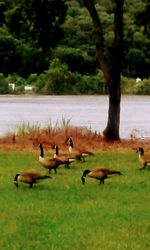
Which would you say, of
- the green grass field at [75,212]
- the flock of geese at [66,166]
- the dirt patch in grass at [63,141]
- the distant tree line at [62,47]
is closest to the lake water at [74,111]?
the distant tree line at [62,47]

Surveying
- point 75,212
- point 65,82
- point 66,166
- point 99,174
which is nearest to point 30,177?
point 99,174

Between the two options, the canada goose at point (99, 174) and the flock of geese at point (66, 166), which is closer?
the flock of geese at point (66, 166)

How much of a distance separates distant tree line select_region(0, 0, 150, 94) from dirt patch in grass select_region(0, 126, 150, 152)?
297 cm

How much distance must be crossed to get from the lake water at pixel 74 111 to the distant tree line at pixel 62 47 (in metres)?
0.64

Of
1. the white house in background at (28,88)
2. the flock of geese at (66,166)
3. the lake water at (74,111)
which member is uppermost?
the flock of geese at (66,166)

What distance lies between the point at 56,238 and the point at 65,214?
1266 mm

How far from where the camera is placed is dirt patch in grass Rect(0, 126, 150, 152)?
62.2 ft

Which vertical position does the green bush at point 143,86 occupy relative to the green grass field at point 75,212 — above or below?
below

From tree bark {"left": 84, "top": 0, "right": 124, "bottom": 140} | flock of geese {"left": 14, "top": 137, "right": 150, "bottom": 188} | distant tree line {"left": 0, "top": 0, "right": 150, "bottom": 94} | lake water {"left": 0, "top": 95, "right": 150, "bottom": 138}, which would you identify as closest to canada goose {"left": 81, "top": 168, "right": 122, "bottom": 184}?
flock of geese {"left": 14, "top": 137, "right": 150, "bottom": 188}

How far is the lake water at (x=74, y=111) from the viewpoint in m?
31.0

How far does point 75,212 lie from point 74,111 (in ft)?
98.7

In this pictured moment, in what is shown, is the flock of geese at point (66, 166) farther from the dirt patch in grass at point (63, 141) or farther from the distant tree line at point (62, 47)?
the distant tree line at point (62, 47)

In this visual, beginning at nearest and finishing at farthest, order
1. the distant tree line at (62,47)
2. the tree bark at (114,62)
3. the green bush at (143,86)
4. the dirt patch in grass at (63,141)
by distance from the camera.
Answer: the dirt patch in grass at (63,141), the tree bark at (114,62), the distant tree line at (62,47), the green bush at (143,86)

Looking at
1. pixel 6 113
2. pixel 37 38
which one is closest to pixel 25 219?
pixel 37 38
